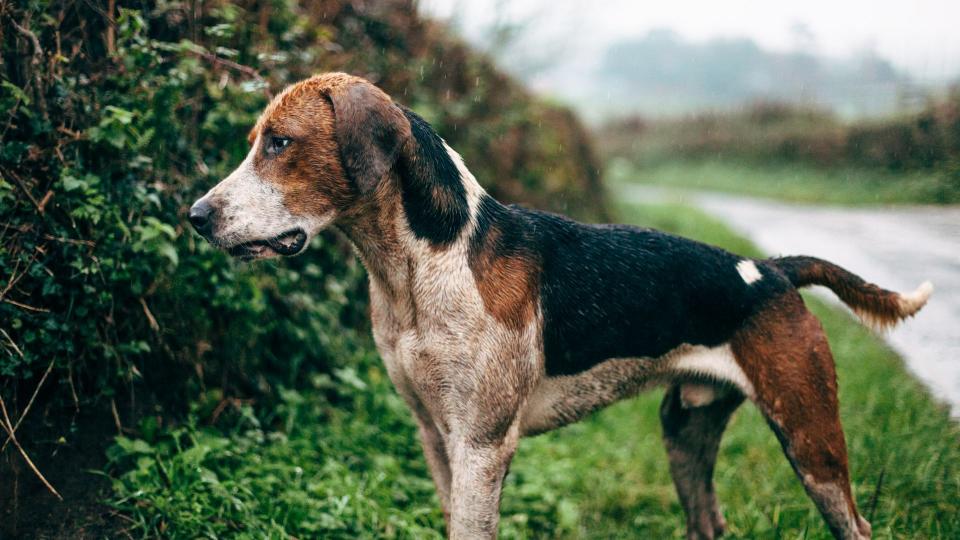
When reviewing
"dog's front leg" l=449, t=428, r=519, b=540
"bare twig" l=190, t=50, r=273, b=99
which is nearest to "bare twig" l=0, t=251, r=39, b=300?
"bare twig" l=190, t=50, r=273, b=99

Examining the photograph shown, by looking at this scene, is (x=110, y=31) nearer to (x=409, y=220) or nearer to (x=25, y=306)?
(x=25, y=306)

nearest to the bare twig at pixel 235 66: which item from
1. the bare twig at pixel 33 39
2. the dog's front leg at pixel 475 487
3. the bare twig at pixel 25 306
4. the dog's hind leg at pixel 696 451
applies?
the bare twig at pixel 33 39

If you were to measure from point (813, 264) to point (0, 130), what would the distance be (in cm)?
381

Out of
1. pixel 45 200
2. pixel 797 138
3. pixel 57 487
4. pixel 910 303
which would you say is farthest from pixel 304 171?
pixel 797 138

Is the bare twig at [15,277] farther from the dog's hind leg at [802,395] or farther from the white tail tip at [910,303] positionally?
the white tail tip at [910,303]

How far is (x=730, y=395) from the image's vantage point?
3463 mm

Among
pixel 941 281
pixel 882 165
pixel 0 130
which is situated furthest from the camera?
pixel 882 165

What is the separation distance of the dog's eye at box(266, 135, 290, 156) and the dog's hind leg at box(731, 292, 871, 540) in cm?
206

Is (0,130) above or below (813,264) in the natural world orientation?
below

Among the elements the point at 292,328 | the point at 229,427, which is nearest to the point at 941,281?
the point at 292,328

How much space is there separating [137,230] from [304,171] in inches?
52.3

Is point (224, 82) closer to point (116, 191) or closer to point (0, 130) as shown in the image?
point (116, 191)

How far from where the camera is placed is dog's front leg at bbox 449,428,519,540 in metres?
2.84

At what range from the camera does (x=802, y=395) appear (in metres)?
3.04
